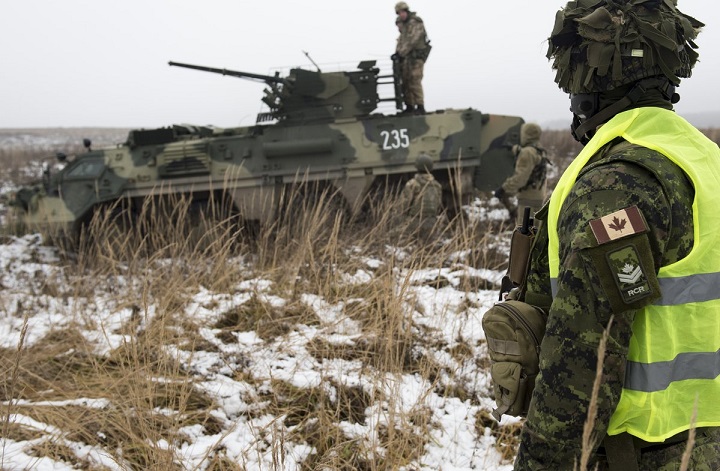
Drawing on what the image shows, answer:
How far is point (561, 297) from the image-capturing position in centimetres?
125

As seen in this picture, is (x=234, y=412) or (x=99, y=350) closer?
(x=234, y=412)

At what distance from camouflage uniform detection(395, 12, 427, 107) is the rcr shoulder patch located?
7.75 m

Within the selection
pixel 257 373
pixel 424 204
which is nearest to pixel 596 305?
pixel 257 373

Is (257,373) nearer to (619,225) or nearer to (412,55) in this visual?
(619,225)

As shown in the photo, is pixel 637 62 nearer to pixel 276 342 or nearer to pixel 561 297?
pixel 561 297

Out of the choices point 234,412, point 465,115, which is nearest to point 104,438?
point 234,412

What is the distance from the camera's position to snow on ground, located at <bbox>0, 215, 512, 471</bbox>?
262 cm

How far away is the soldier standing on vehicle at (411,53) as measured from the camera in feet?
27.8

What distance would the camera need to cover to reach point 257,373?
11.1 ft

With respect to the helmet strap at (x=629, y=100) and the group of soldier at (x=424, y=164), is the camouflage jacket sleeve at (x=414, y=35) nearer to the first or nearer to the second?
the group of soldier at (x=424, y=164)

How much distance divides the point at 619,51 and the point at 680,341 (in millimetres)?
661

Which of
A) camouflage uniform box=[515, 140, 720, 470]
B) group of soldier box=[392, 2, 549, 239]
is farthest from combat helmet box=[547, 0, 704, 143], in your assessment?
group of soldier box=[392, 2, 549, 239]

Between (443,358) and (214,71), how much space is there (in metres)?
6.34

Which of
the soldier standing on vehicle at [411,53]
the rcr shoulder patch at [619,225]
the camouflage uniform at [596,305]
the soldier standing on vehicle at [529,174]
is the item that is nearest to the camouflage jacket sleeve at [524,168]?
the soldier standing on vehicle at [529,174]
